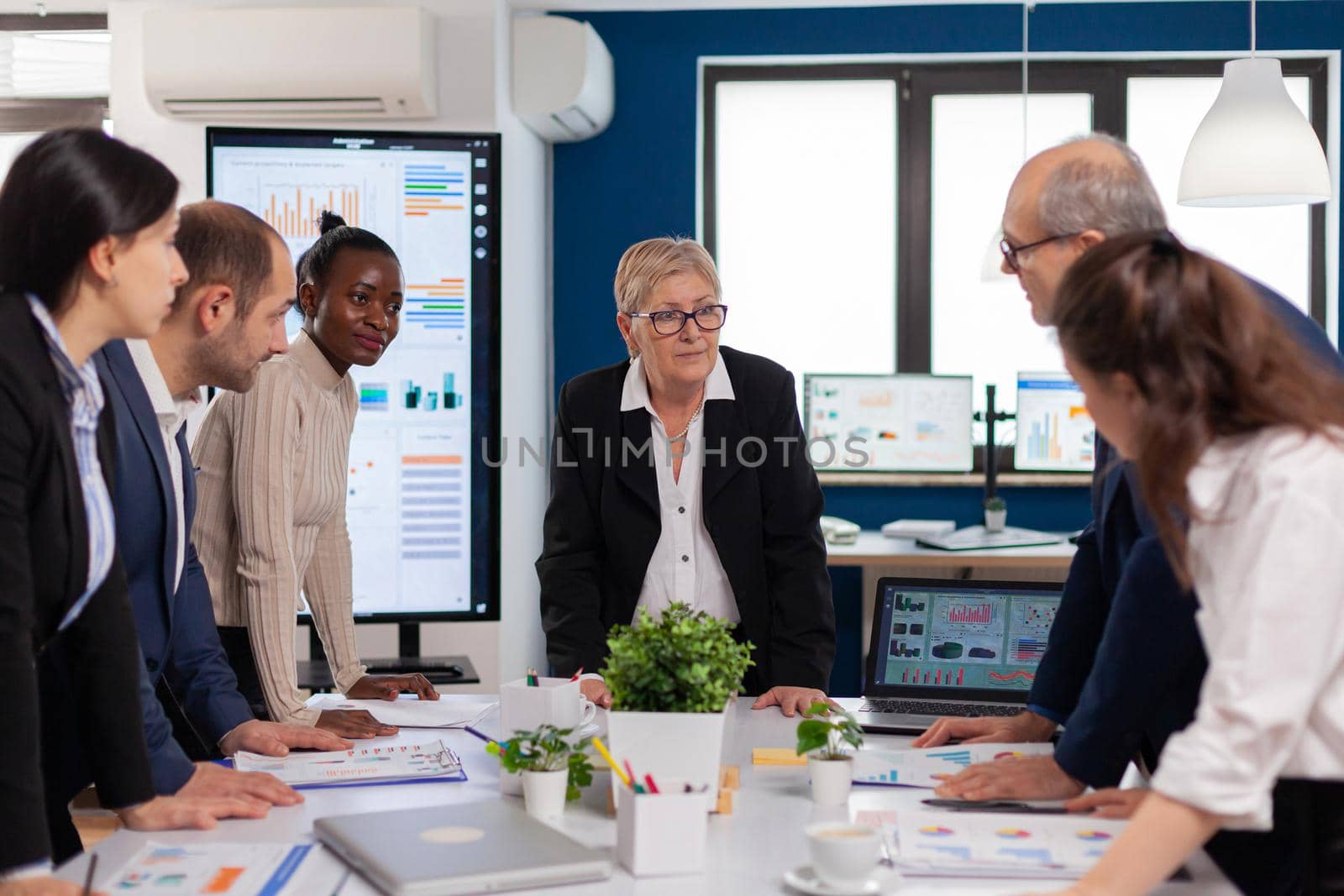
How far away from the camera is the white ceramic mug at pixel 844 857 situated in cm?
121

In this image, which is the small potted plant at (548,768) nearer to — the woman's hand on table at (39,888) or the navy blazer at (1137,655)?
the woman's hand on table at (39,888)

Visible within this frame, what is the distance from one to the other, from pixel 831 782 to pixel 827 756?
4cm

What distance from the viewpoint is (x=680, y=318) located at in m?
2.29

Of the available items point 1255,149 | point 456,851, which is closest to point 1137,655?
point 456,851

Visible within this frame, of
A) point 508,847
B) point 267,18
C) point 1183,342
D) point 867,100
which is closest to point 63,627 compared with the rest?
point 508,847

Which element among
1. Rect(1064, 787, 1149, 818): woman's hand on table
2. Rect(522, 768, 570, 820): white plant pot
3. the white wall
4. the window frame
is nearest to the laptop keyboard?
Rect(1064, 787, 1149, 818): woman's hand on table

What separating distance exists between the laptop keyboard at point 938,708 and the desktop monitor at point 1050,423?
316cm

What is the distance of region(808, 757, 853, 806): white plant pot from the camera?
1527mm

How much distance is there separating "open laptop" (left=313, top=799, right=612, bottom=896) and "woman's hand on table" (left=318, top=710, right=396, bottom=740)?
18.6 inches

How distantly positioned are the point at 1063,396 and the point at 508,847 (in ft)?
13.5

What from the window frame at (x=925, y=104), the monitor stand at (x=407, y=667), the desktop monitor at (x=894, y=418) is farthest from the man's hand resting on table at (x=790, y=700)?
the window frame at (x=925, y=104)

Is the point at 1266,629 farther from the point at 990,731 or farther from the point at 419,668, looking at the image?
the point at 419,668

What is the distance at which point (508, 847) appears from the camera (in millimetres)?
1316

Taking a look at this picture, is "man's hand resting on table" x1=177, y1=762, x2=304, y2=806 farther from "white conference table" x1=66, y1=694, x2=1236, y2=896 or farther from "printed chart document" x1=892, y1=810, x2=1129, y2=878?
"printed chart document" x1=892, y1=810, x2=1129, y2=878
